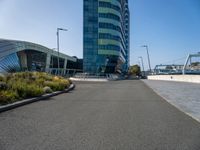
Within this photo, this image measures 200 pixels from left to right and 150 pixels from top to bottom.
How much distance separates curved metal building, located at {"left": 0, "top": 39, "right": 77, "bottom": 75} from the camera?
6706 centimetres

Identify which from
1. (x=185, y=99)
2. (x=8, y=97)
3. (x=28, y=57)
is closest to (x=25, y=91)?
(x=8, y=97)

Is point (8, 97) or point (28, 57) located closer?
point (8, 97)

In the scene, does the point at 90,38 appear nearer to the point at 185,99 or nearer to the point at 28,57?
the point at 28,57

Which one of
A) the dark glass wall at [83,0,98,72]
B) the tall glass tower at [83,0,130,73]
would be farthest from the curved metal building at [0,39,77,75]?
the tall glass tower at [83,0,130,73]

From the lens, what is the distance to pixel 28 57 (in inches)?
3465

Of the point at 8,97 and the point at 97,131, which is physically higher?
the point at 8,97

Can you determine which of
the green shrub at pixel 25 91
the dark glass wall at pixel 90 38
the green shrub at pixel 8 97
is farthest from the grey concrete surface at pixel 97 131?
the dark glass wall at pixel 90 38

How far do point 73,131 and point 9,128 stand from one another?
180 cm

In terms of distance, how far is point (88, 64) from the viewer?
295 feet

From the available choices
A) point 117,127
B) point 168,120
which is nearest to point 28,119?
point 117,127

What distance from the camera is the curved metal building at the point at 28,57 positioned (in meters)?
67.1

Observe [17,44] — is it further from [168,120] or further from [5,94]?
[168,120]

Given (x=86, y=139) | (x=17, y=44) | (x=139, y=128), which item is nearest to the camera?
(x=86, y=139)

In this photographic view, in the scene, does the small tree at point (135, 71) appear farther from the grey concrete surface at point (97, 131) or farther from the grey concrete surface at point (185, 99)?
the grey concrete surface at point (97, 131)
